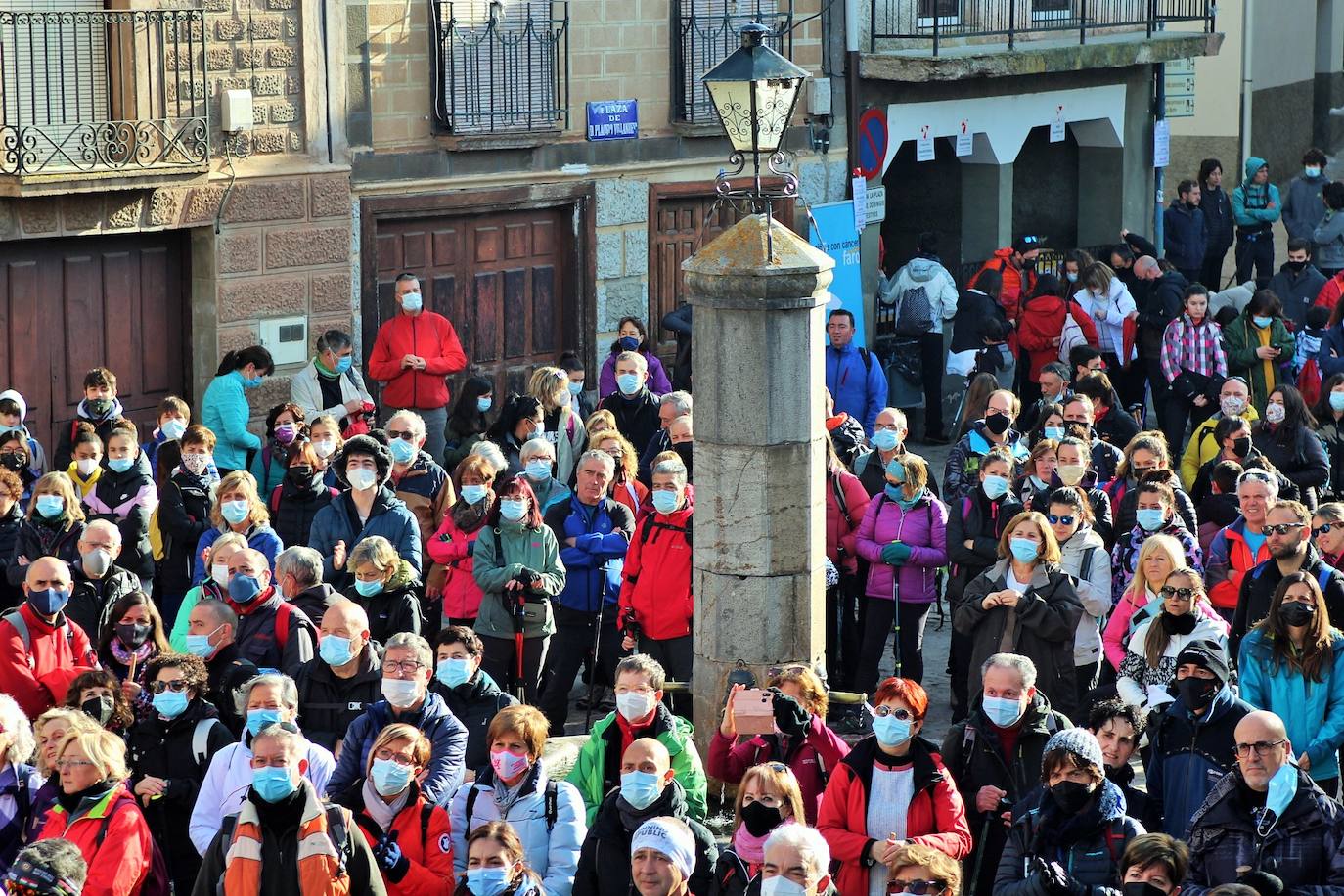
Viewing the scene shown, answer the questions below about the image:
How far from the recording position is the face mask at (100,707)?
9656 mm

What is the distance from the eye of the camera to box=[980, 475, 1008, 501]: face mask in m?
12.8

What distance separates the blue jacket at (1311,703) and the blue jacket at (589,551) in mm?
3682

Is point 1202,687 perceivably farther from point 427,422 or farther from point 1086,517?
point 427,422

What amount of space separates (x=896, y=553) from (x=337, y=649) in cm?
371

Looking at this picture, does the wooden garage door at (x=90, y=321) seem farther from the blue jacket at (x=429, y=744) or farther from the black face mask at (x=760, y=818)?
the black face mask at (x=760, y=818)

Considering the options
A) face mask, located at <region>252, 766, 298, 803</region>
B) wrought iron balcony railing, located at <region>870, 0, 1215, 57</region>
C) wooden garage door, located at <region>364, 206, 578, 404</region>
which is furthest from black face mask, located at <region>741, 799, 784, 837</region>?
wrought iron balcony railing, located at <region>870, 0, 1215, 57</region>

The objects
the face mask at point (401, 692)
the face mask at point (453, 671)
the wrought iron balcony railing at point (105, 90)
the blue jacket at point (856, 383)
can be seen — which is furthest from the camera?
the blue jacket at point (856, 383)

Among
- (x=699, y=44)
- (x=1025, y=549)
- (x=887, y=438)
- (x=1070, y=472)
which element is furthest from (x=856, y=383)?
(x=1025, y=549)

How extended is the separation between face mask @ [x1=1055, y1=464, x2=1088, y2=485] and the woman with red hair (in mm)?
4377

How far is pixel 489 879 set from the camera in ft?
26.2

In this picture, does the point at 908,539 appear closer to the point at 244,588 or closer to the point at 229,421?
the point at 244,588

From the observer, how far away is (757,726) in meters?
9.58

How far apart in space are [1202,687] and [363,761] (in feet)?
11.3

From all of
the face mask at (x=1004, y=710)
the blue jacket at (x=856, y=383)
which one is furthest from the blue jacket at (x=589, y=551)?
the blue jacket at (x=856, y=383)
